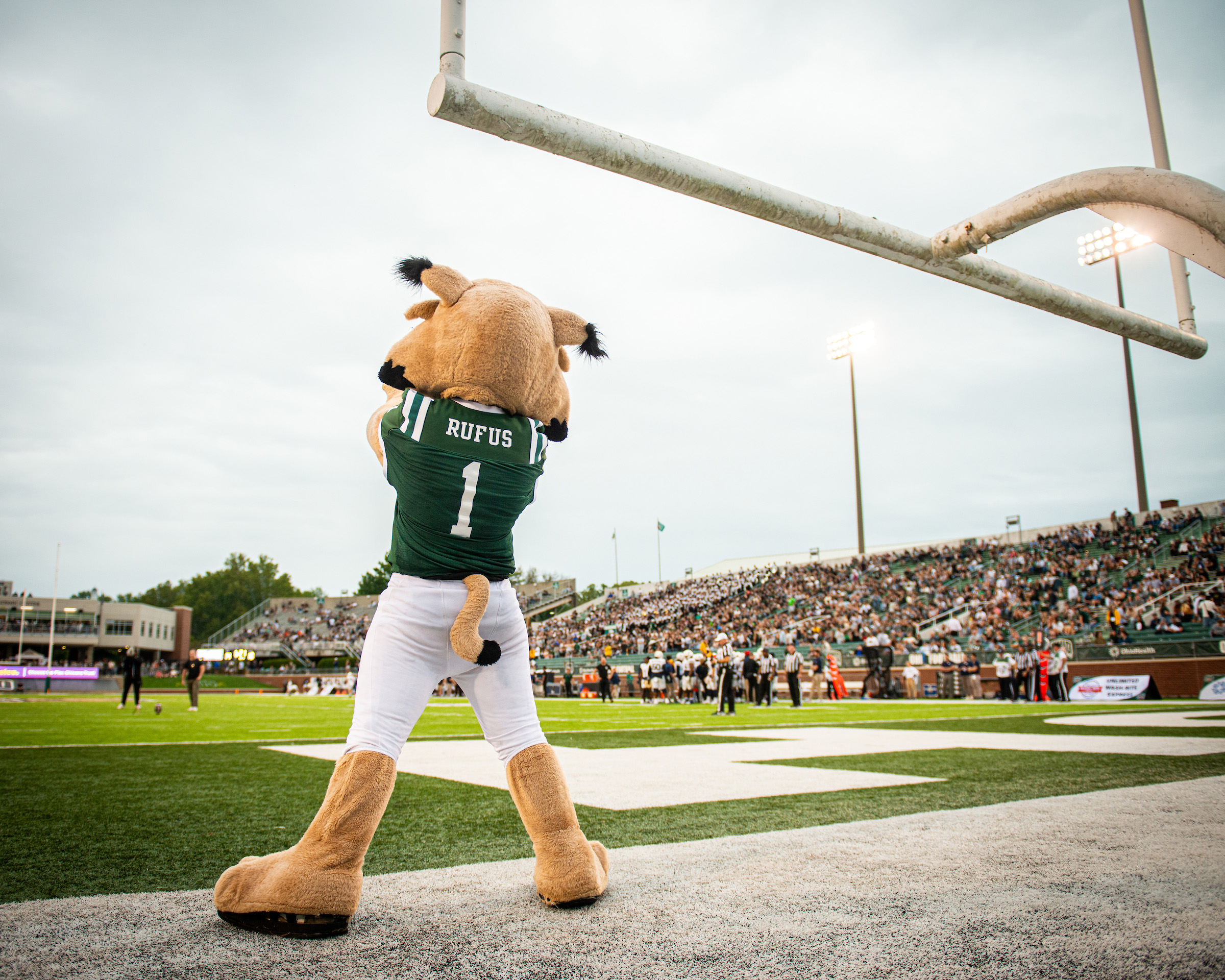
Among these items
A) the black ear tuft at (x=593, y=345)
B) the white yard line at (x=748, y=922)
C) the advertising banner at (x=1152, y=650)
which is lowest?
the white yard line at (x=748, y=922)

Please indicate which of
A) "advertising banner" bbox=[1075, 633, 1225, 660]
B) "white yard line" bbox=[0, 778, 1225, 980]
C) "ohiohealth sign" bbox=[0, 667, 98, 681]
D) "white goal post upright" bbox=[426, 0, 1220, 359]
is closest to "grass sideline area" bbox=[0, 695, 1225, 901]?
"white yard line" bbox=[0, 778, 1225, 980]

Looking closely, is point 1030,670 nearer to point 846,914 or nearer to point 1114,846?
point 1114,846

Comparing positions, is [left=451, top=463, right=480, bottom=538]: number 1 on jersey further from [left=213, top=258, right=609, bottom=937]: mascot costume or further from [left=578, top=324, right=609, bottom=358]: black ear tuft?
[left=578, top=324, right=609, bottom=358]: black ear tuft

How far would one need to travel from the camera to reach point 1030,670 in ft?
65.4

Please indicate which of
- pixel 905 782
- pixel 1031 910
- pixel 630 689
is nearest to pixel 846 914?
pixel 1031 910

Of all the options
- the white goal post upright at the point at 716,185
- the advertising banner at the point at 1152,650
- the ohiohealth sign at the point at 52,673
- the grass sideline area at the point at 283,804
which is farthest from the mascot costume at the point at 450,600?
the ohiohealth sign at the point at 52,673

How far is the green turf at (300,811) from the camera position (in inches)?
127

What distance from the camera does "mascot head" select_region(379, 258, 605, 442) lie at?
2.99 metres

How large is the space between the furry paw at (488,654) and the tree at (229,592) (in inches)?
4107

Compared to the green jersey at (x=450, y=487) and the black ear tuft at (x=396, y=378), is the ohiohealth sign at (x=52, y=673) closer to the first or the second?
the black ear tuft at (x=396, y=378)

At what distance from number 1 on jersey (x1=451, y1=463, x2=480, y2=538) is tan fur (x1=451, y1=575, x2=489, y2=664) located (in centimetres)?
17

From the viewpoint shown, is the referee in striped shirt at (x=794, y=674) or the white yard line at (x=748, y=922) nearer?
the white yard line at (x=748, y=922)

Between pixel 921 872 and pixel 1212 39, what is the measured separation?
348cm

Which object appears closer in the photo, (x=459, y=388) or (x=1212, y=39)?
(x=459, y=388)
